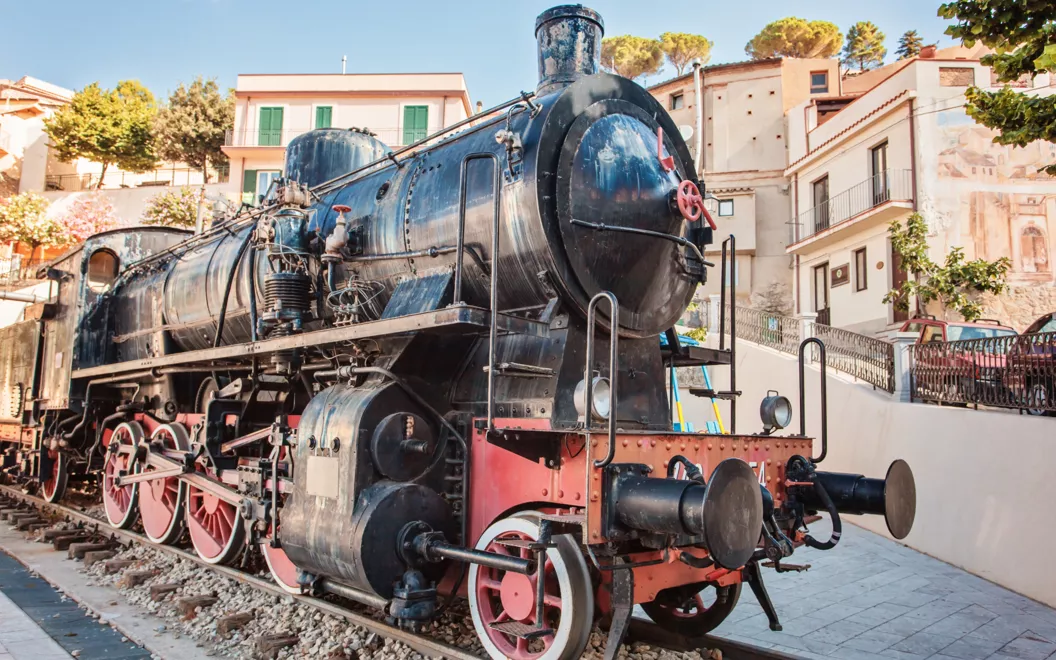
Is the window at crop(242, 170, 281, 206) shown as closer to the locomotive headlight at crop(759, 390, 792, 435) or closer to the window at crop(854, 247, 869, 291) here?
the window at crop(854, 247, 869, 291)

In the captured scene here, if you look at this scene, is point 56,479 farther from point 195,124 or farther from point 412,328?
point 195,124

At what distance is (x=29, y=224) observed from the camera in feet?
96.9

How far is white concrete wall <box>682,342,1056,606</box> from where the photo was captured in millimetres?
6758

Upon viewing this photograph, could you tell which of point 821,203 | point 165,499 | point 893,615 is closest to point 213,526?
point 165,499

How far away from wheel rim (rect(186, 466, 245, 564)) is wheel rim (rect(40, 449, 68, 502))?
3.94 m

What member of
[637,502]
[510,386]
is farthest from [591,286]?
[637,502]

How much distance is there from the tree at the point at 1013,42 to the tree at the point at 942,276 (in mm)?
11982

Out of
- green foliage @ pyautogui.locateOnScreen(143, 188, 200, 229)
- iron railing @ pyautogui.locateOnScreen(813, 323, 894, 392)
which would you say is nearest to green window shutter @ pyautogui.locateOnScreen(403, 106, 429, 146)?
green foliage @ pyautogui.locateOnScreen(143, 188, 200, 229)

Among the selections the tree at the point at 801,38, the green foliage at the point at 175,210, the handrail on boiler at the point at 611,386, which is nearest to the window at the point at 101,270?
the handrail on boiler at the point at 611,386

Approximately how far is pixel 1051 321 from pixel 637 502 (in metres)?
10.2

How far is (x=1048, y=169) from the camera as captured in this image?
5871mm

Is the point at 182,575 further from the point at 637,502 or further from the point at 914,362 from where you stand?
the point at 914,362

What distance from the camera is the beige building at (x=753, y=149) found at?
81.4ft

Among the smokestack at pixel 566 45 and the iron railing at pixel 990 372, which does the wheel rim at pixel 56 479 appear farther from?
the iron railing at pixel 990 372
